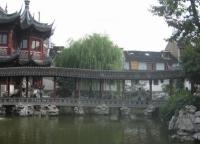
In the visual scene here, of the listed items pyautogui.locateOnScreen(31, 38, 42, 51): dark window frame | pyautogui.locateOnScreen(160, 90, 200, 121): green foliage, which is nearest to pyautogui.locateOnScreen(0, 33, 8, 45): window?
pyautogui.locateOnScreen(31, 38, 42, 51): dark window frame

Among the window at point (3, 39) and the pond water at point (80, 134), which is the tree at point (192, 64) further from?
the window at point (3, 39)

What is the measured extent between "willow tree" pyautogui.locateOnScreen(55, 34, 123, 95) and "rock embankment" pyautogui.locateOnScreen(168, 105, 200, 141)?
20988 mm

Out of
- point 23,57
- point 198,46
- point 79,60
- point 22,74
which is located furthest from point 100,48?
point 198,46

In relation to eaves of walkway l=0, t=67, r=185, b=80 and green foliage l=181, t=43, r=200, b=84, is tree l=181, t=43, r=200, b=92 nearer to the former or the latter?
green foliage l=181, t=43, r=200, b=84

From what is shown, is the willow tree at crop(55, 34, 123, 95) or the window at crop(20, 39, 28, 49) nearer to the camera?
the window at crop(20, 39, 28, 49)

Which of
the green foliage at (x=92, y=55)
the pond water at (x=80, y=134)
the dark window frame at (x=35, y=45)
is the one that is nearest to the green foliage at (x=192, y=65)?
the pond water at (x=80, y=134)

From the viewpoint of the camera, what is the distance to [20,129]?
22.1 meters

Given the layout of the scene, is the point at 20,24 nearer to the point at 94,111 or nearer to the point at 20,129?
the point at 94,111

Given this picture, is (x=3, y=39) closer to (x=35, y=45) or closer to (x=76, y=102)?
(x=35, y=45)

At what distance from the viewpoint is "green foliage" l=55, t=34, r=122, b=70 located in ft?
138

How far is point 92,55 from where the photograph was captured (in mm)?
42375

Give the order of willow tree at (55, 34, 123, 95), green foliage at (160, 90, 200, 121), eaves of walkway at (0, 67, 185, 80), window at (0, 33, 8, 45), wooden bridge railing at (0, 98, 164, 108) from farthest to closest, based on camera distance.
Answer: willow tree at (55, 34, 123, 95) → window at (0, 33, 8, 45) → eaves of walkway at (0, 67, 185, 80) → wooden bridge railing at (0, 98, 164, 108) → green foliage at (160, 90, 200, 121)

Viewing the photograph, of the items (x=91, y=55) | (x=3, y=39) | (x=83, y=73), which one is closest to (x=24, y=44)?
(x=3, y=39)

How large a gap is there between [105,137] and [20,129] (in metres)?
4.78
